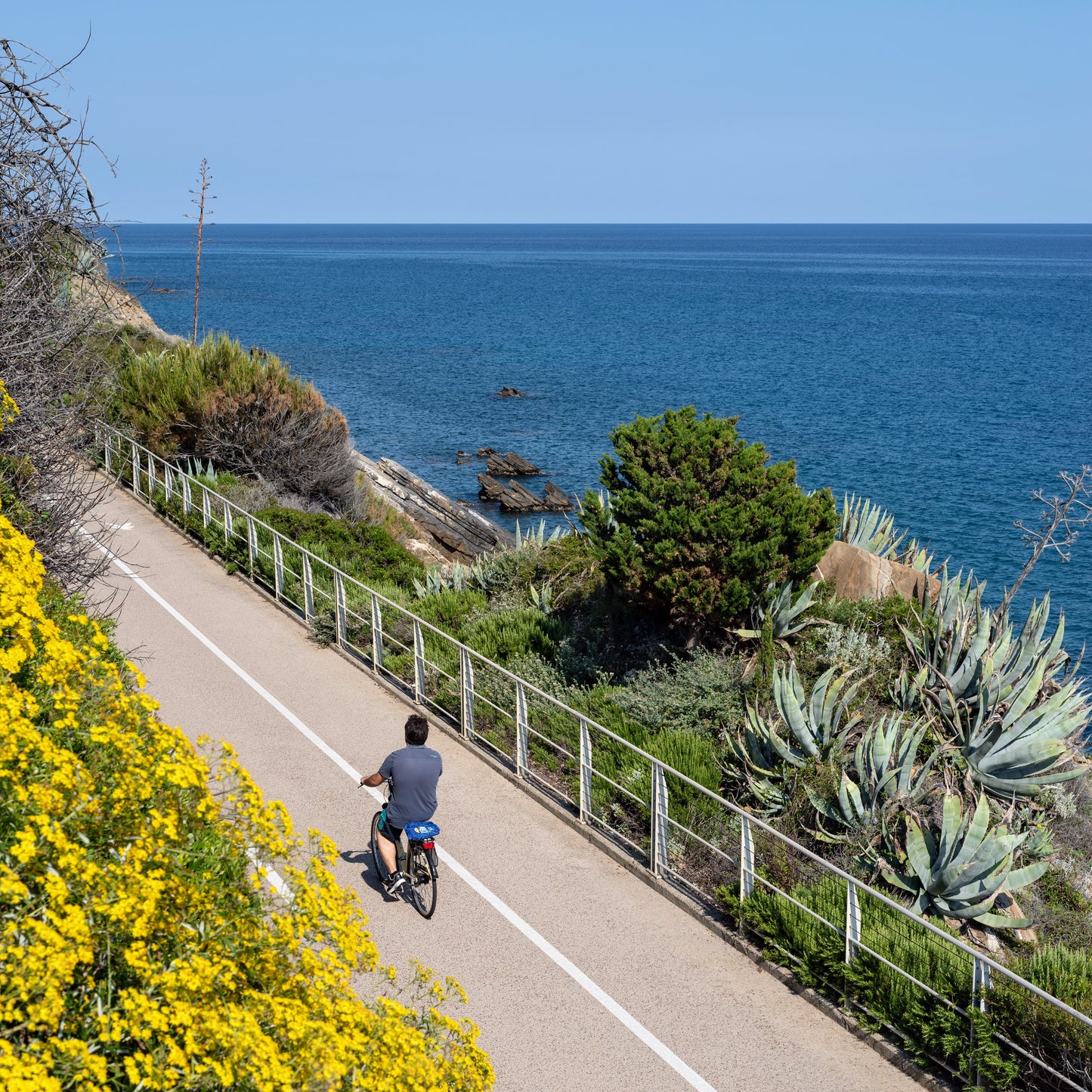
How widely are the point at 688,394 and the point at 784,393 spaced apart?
5498 mm

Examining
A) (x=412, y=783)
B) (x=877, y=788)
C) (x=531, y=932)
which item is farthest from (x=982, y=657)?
(x=412, y=783)

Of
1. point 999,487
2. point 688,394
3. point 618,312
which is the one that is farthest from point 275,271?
point 999,487

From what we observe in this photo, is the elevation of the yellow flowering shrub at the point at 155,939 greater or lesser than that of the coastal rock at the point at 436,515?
greater

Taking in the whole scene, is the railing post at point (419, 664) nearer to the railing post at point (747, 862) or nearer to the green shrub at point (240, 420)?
the railing post at point (747, 862)

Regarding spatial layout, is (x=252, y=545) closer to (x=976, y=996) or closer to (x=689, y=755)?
(x=689, y=755)

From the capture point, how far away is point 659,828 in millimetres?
8391

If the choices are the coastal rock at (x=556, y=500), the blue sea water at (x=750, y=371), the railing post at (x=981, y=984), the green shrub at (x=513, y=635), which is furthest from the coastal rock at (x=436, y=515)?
the railing post at (x=981, y=984)

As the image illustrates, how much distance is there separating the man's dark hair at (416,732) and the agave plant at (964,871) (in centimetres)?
351

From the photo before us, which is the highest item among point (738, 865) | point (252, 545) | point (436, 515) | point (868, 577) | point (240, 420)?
point (240, 420)

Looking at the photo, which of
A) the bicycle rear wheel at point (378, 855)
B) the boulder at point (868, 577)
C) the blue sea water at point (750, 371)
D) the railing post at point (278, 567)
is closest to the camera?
the bicycle rear wheel at point (378, 855)

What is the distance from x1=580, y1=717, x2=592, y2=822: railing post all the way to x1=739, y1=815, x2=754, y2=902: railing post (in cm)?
171

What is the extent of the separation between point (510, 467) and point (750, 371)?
33.0 metres

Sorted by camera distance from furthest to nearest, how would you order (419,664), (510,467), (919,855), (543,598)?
1. (510,467)
2. (543,598)
3. (419,664)
4. (919,855)

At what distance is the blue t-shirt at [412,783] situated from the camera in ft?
24.9
